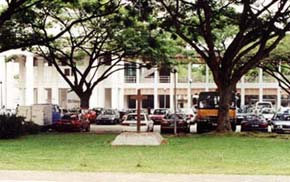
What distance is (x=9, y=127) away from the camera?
31062mm

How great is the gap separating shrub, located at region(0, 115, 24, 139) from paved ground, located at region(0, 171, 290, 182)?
1544cm

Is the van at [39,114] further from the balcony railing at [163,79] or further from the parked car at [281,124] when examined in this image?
the balcony railing at [163,79]

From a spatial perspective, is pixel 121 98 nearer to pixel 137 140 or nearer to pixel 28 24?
pixel 28 24

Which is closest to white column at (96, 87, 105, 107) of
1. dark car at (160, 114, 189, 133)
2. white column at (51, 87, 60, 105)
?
white column at (51, 87, 60, 105)

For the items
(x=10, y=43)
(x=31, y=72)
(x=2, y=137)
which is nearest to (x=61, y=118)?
(x=10, y=43)

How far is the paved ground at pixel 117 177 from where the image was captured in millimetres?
14609

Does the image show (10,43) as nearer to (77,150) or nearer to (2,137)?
(2,137)

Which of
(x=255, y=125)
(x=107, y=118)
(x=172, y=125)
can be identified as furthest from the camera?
(x=107, y=118)

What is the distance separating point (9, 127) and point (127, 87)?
51.7 meters

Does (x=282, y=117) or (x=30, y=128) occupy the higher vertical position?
(x=282, y=117)

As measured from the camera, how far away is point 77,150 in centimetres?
2345

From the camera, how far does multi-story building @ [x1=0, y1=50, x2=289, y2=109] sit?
77.5 metres

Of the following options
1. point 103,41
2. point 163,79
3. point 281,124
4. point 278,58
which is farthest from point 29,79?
point 281,124

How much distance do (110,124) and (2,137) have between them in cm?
2340
